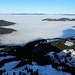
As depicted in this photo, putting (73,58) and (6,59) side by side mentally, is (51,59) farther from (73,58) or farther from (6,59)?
(6,59)

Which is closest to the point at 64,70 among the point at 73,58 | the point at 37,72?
the point at 37,72

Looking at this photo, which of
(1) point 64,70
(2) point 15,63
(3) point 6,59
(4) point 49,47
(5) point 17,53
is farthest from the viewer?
(4) point 49,47

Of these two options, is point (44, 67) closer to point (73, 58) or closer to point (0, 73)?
point (0, 73)

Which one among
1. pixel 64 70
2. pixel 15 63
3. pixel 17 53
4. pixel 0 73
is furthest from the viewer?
pixel 17 53

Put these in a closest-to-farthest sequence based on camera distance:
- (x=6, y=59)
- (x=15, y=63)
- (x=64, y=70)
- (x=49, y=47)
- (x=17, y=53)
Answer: (x=64, y=70), (x=15, y=63), (x=6, y=59), (x=17, y=53), (x=49, y=47)

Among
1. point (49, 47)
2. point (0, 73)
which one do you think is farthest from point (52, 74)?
point (49, 47)

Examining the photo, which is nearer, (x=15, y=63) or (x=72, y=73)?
(x=72, y=73)

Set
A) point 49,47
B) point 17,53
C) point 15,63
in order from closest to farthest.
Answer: point 15,63 → point 17,53 → point 49,47

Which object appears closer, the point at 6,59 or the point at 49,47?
the point at 6,59
